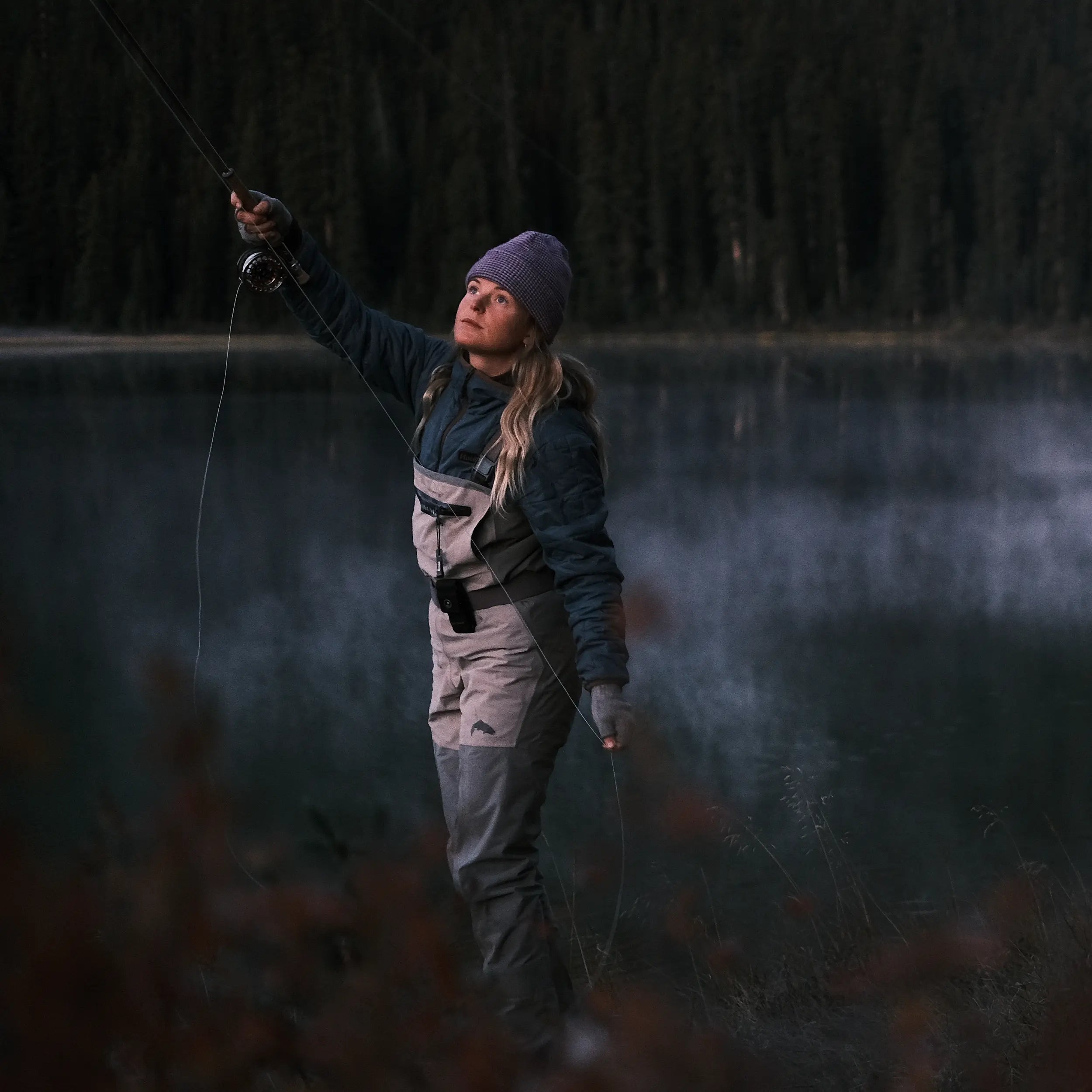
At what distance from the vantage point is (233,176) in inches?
92.2

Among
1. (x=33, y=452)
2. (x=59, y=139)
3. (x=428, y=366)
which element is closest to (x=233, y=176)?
(x=428, y=366)

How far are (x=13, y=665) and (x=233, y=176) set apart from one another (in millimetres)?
1145

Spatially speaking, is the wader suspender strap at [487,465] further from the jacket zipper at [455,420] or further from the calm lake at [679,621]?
the calm lake at [679,621]

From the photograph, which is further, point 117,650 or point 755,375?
point 755,375

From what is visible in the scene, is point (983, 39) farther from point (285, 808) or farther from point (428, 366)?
point (428, 366)

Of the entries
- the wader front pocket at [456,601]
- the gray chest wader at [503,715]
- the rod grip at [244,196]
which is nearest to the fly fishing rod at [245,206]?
the rod grip at [244,196]

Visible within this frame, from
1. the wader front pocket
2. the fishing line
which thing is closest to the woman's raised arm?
the fishing line

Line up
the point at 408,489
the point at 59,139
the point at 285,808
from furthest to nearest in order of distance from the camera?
the point at 408,489, the point at 59,139, the point at 285,808

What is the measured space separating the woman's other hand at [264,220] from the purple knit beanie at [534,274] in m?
0.27

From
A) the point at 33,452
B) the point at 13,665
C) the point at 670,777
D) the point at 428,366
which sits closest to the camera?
the point at 13,665

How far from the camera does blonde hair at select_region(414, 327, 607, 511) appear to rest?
7.13 ft

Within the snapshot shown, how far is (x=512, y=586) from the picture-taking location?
7.39 ft

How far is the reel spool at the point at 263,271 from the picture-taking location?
93.1 inches

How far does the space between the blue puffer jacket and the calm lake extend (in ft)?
1.30
